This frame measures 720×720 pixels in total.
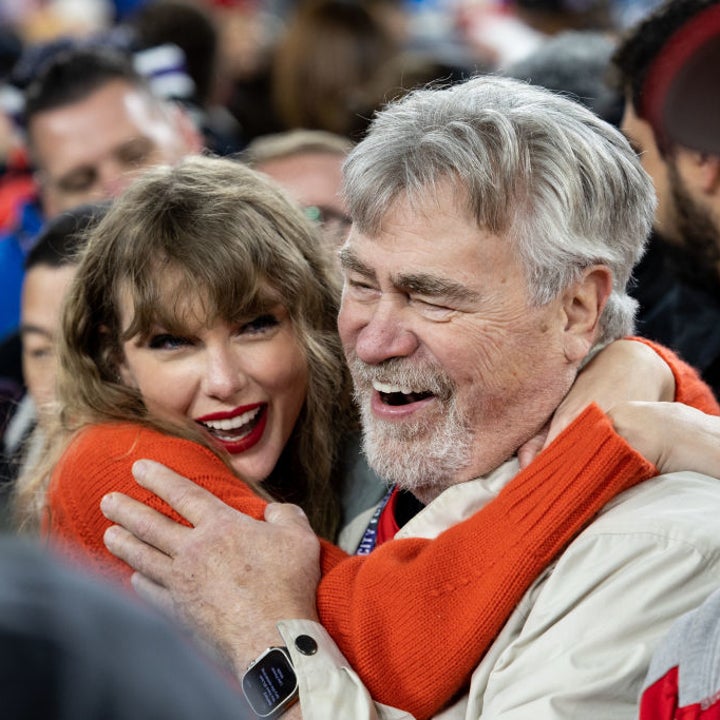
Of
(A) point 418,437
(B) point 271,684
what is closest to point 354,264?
(A) point 418,437

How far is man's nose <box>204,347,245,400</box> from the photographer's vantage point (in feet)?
8.77

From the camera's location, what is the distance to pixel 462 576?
2146 millimetres

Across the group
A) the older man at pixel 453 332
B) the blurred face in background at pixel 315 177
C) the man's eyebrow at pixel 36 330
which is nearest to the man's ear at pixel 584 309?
the older man at pixel 453 332

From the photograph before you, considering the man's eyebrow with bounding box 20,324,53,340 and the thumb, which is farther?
the man's eyebrow with bounding box 20,324,53,340

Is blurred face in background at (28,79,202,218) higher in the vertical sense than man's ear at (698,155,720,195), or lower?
lower

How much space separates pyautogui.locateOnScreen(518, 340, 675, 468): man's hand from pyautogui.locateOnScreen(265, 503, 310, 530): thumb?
42 centimetres

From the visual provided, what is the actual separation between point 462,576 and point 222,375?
759 millimetres

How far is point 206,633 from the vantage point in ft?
7.47

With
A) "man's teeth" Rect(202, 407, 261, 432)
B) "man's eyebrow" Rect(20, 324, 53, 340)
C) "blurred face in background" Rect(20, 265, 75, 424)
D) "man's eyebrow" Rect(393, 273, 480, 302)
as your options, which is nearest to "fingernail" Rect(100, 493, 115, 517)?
"man's teeth" Rect(202, 407, 261, 432)

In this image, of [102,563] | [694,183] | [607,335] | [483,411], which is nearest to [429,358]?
[483,411]

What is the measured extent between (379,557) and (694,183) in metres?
1.78

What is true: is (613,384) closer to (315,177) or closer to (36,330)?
(36,330)

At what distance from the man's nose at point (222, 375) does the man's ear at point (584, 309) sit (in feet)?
2.28

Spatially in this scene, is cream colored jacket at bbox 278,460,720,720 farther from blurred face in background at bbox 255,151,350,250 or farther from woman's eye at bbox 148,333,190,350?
blurred face in background at bbox 255,151,350,250
